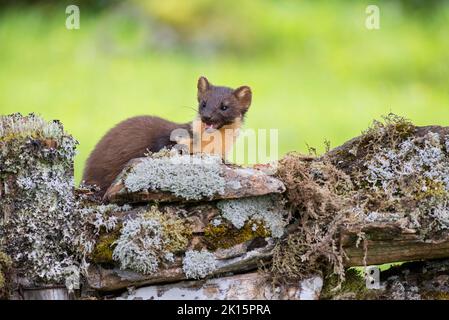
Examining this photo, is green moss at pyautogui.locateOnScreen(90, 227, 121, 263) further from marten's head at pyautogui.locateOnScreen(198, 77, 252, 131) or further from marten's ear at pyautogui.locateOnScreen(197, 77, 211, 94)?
marten's ear at pyautogui.locateOnScreen(197, 77, 211, 94)

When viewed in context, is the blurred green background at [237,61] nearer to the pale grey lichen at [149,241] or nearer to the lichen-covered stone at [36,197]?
the lichen-covered stone at [36,197]

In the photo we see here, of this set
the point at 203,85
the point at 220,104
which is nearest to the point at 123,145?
the point at 220,104

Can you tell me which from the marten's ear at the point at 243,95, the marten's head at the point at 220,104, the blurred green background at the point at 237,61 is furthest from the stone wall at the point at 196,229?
the blurred green background at the point at 237,61

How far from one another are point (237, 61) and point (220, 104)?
21.9ft

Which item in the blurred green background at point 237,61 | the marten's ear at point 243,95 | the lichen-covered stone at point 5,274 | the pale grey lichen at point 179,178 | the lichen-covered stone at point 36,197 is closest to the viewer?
the lichen-covered stone at point 5,274

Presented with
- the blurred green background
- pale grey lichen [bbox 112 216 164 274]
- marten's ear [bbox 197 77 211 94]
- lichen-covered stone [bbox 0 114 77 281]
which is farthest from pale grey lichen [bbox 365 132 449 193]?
the blurred green background

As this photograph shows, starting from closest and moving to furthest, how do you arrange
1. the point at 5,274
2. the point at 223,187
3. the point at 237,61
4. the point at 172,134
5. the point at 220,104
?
the point at 5,274 → the point at 223,187 → the point at 172,134 → the point at 220,104 → the point at 237,61

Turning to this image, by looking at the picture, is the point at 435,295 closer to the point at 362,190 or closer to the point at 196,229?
the point at 362,190

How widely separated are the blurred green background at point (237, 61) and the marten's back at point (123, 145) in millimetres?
3435

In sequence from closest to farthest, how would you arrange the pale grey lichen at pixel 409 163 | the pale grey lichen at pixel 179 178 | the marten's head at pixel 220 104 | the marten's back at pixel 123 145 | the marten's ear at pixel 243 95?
the pale grey lichen at pixel 179 178
the pale grey lichen at pixel 409 163
the marten's back at pixel 123 145
the marten's head at pixel 220 104
the marten's ear at pixel 243 95

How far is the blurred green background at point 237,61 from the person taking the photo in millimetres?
11617

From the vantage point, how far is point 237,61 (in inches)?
543

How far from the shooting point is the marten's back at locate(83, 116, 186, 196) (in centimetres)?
652
